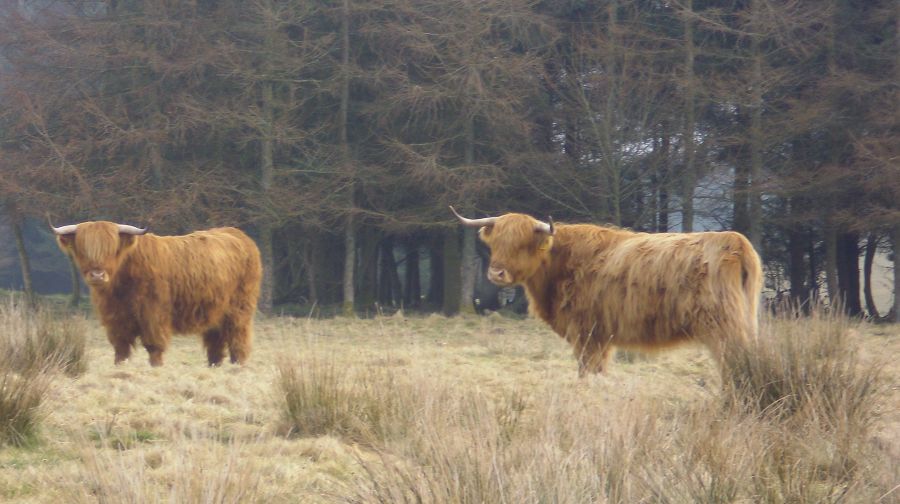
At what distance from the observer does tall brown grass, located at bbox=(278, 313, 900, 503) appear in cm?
356

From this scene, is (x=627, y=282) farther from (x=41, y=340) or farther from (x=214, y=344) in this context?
(x=214, y=344)

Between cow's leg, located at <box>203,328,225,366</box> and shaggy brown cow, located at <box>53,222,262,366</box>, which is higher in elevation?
shaggy brown cow, located at <box>53,222,262,366</box>

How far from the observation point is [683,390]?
698 cm

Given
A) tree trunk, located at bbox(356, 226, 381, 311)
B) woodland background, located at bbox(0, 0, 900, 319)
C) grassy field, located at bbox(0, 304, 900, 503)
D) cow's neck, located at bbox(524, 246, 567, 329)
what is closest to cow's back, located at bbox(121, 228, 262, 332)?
grassy field, located at bbox(0, 304, 900, 503)

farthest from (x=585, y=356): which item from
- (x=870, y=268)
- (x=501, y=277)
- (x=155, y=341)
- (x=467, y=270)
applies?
(x=870, y=268)

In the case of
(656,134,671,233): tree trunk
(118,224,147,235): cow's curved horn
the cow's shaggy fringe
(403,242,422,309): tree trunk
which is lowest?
(403,242,422,309): tree trunk

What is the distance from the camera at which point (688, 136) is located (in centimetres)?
2070

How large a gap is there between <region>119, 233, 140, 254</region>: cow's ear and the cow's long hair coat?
3419 mm

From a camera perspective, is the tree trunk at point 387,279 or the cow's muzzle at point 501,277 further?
the tree trunk at point 387,279

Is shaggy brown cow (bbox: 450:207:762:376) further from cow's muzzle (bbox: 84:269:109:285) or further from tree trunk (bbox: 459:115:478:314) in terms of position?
tree trunk (bbox: 459:115:478:314)

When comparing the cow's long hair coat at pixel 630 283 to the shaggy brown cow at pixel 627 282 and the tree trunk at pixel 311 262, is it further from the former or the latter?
the tree trunk at pixel 311 262

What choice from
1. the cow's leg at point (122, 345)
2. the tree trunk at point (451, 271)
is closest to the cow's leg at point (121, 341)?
the cow's leg at point (122, 345)

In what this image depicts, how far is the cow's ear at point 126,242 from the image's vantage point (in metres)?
9.91

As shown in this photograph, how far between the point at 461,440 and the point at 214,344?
7669mm
